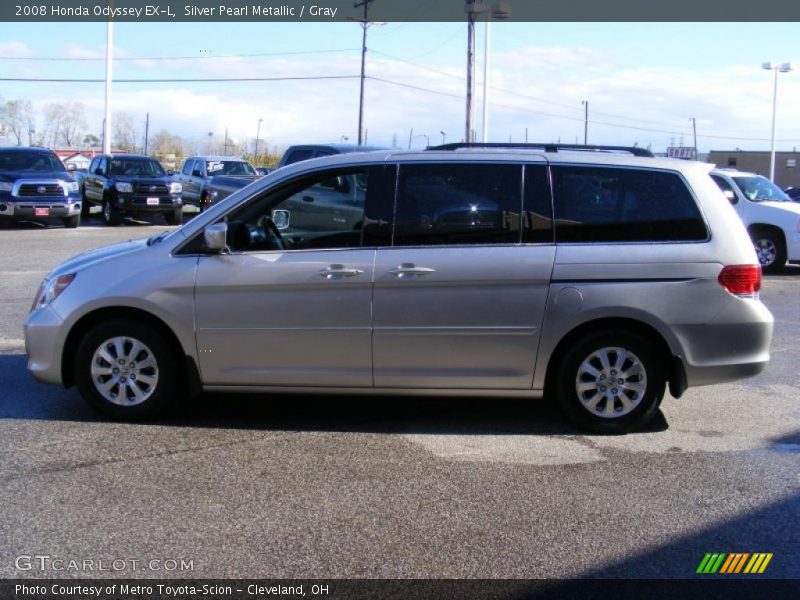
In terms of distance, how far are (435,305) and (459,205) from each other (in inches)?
27.4

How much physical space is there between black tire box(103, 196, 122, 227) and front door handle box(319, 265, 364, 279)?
1912 centimetres

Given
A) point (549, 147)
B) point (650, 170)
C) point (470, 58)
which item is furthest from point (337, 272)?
point (470, 58)

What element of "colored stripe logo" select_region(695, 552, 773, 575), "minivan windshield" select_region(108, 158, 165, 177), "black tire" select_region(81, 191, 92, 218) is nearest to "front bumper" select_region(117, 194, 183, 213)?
"minivan windshield" select_region(108, 158, 165, 177)

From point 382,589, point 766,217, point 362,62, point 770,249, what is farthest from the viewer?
point 362,62

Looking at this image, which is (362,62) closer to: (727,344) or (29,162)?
(29,162)

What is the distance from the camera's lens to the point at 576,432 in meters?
6.16

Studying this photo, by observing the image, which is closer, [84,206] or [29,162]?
[29,162]

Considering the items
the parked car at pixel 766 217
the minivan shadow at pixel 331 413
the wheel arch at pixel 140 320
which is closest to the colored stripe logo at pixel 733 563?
the minivan shadow at pixel 331 413

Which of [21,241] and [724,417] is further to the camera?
[21,241]

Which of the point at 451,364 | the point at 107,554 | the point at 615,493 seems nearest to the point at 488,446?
the point at 451,364

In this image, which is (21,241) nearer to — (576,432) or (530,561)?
(576,432)

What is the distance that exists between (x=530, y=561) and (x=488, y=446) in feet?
5.66

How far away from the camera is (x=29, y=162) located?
72.8 ft

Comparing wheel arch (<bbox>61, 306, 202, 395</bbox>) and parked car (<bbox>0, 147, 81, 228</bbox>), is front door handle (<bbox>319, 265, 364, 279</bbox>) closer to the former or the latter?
wheel arch (<bbox>61, 306, 202, 395</bbox>)
